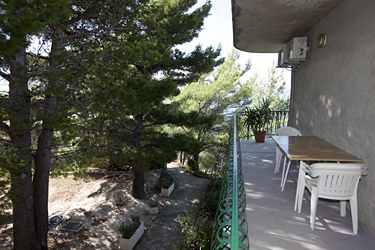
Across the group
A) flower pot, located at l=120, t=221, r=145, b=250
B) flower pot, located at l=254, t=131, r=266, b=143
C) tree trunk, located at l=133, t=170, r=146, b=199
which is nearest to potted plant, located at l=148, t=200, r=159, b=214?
tree trunk, located at l=133, t=170, r=146, b=199

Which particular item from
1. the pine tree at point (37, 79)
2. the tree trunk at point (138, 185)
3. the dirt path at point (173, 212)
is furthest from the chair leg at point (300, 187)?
the tree trunk at point (138, 185)

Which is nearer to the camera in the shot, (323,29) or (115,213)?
(323,29)

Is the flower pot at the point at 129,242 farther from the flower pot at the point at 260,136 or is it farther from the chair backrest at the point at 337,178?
the chair backrest at the point at 337,178

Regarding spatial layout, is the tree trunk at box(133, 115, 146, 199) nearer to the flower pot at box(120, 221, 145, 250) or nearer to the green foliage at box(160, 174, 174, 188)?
the green foliage at box(160, 174, 174, 188)

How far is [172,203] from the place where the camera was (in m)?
8.57

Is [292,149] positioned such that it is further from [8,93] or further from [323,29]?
[8,93]

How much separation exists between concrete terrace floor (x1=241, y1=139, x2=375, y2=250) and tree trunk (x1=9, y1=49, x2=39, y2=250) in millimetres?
3403

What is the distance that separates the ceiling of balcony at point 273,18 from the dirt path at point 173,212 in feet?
13.5

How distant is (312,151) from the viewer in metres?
3.58

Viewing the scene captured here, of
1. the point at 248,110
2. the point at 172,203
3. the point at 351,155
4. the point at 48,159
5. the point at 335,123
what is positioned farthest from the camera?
the point at 172,203

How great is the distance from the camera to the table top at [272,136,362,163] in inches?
126

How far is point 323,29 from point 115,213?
6.72 m

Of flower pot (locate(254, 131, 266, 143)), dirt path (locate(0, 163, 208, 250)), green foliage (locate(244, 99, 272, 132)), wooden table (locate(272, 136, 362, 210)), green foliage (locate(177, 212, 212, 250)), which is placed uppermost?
green foliage (locate(244, 99, 272, 132))

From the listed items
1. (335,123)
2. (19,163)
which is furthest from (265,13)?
(19,163)
